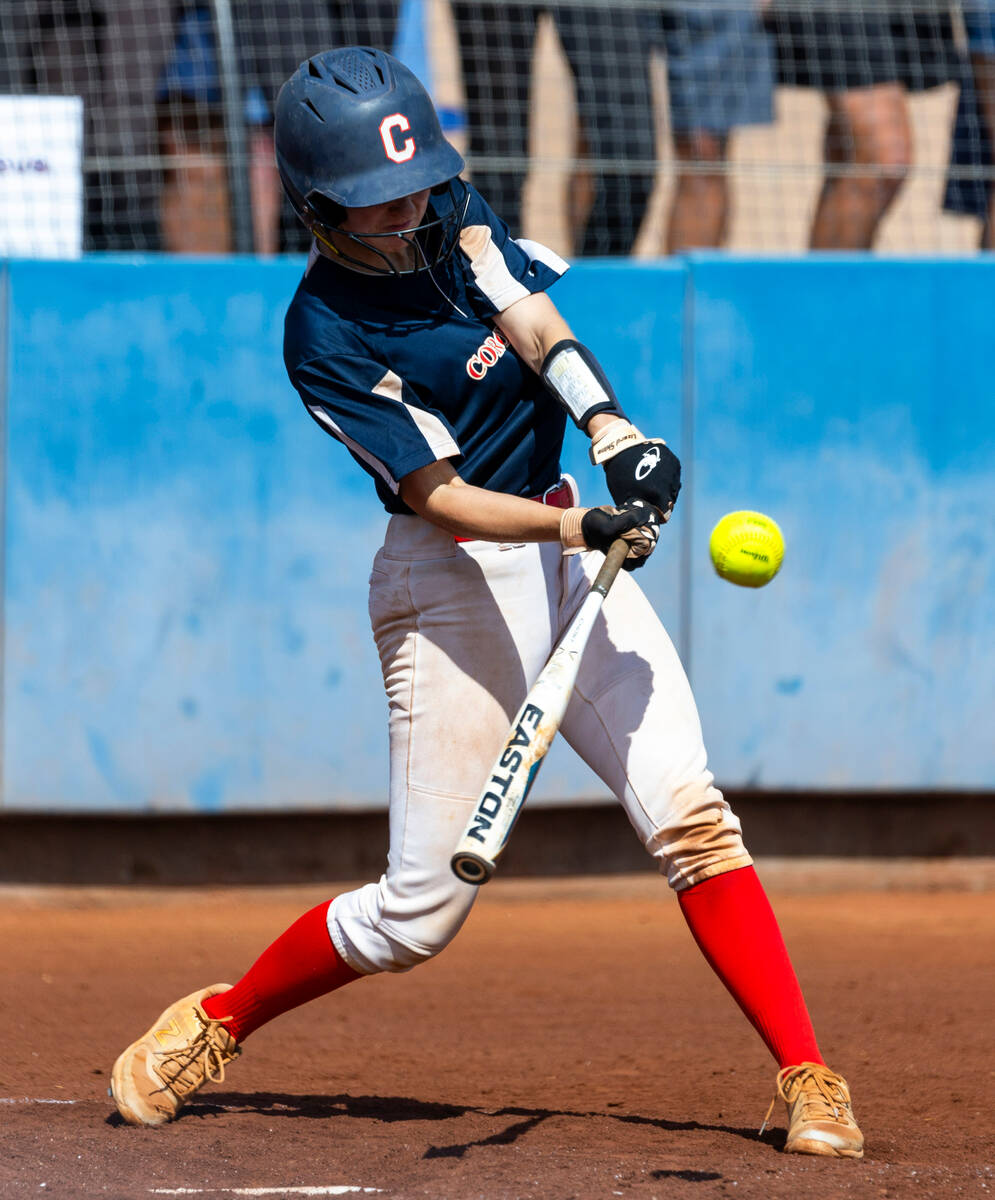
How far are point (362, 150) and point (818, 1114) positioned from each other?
1.91 m

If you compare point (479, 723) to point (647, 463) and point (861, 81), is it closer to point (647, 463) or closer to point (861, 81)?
point (647, 463)

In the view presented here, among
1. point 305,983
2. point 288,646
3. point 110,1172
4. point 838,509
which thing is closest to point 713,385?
point 838,509

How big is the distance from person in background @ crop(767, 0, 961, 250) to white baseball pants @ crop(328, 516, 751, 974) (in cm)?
353

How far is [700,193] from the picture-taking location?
6070 mm

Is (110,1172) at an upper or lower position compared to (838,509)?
lower

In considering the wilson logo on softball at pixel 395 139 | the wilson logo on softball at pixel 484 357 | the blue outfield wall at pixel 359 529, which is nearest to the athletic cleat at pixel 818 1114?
the wilson logo on softball at pixel 484 357

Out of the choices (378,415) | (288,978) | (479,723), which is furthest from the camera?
(288,978)

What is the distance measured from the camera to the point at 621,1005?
4488mm

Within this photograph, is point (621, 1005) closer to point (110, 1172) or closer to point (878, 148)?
point (110, 1172)

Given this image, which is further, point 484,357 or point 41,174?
point 41,174

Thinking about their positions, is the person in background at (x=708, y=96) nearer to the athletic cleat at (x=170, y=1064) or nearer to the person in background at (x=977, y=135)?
the person in background at (x=977, y=135)

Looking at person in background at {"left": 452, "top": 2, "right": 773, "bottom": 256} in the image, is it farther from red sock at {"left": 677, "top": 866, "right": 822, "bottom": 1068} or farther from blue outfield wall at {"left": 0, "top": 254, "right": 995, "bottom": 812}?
red sock at {"left": 677, "top": 866, "right": 822, "bottom": 1068}

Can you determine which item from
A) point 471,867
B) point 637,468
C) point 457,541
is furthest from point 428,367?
point 471,867

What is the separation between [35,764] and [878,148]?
384 cm
